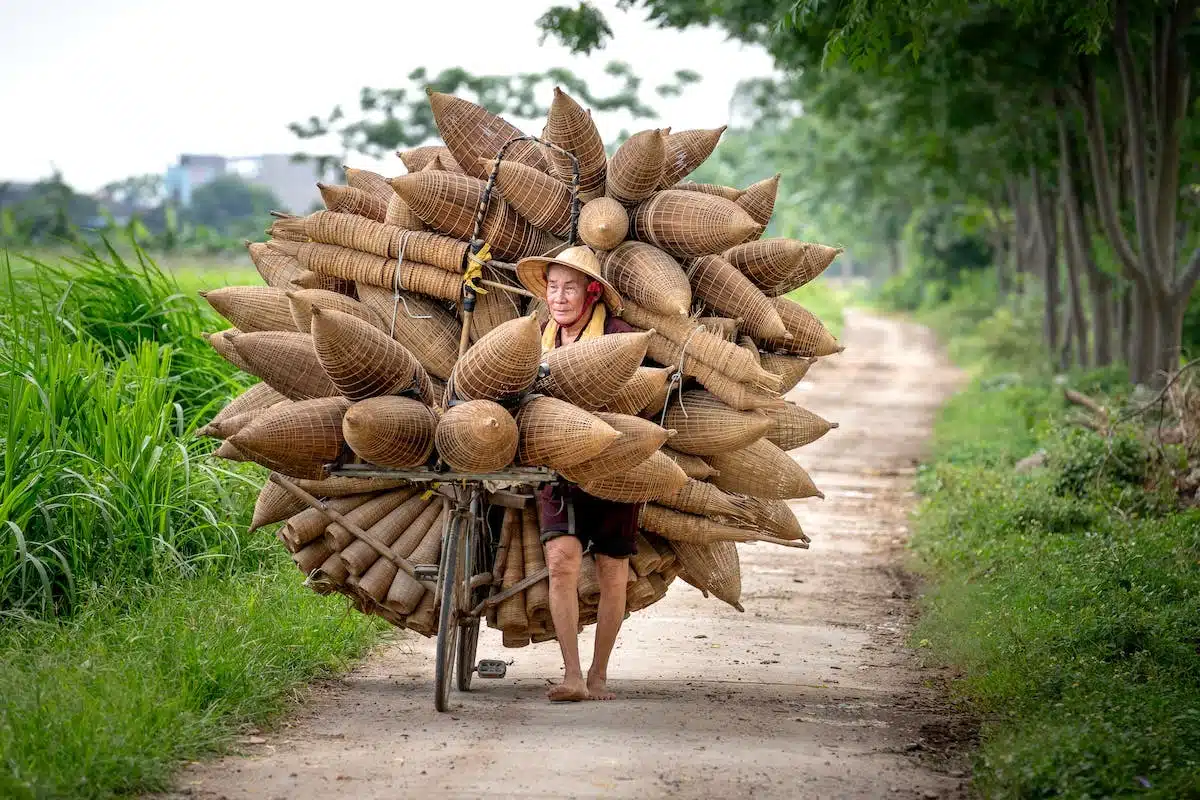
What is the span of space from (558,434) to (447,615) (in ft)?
3.02

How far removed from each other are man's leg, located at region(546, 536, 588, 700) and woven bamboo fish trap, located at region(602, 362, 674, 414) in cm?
62

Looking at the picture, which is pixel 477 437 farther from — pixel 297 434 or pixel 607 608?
pixel 607 608

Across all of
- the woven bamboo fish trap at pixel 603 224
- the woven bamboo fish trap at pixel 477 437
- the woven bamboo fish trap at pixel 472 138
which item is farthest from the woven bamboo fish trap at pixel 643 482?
the woven bamboo fish trap at pixel 472 138

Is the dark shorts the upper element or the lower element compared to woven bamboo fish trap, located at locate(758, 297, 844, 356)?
lower

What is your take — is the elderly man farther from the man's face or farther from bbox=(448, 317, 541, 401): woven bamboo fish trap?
bbox=(448, 317, 541, 401): woven bamboo fish trap

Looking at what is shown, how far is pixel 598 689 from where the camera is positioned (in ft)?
21.0

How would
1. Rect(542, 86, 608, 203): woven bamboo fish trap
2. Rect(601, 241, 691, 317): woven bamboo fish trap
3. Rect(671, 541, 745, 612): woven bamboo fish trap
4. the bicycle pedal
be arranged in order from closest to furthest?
Rect(601, 241, 691, 317): woven bamboo fish trap → Rect(542, 86, 608, 203): woven bamboo fish trap → the bicycle pedal → Rect(671, 541, 745, 612): woven bamboo fish trap

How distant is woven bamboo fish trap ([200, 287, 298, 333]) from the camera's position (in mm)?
6527

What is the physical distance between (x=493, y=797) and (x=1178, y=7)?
1058 cm

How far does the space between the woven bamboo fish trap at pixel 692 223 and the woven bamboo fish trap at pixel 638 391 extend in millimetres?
620

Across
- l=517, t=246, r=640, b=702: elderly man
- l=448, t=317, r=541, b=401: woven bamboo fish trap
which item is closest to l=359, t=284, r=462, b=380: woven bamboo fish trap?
l=517, t=246, r=640, b=702: elderly man

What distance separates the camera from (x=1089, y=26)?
30.8 ft

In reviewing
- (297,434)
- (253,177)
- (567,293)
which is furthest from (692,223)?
(253,177)

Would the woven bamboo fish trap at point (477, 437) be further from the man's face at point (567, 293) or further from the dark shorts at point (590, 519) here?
the man's face at point (567, 293)
